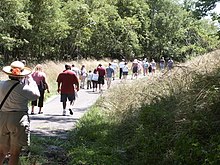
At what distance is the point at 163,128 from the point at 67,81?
6.30 meters

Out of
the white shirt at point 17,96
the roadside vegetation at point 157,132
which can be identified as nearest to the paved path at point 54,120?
the roadside vegetation at point 157,132

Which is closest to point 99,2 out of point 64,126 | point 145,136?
point 64,126

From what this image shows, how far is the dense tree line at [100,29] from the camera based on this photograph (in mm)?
32594

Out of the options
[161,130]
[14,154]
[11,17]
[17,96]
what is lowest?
[14,154]

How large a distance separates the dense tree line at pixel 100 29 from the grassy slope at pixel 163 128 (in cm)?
434

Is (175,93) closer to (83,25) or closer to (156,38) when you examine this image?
(83,25)

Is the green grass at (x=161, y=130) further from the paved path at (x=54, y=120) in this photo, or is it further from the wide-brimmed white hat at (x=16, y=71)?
the wide-brimmed white hat at (x=16, y=71)

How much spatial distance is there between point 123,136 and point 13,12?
23353mm

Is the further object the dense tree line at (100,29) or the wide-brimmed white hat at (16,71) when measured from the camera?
the dense tree line at (100,29)

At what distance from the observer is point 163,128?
8359 millimetres

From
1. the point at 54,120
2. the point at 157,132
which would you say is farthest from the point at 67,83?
the point at 157,132

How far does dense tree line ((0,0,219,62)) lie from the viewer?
3259cm

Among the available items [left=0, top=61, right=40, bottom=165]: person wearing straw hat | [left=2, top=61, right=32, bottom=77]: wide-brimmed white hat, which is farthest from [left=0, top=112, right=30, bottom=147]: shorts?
[left=2, top=61, right=32, bottom=77]: wide-brimmed white hat

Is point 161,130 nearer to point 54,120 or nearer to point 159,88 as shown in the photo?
point 159,88
